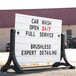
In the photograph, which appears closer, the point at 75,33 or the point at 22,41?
the point at 22,41

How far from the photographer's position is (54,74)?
29.2ft

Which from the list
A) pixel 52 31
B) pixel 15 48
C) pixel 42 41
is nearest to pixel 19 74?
pixel 15 48

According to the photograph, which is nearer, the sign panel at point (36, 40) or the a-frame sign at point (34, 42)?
the a-frame sign at point (34, 42)

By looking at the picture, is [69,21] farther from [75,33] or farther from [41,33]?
[41,33]

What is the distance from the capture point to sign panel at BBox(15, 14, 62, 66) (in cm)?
927

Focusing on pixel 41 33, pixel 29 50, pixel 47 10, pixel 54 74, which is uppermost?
pixel 47 10

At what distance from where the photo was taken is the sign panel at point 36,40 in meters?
9.27

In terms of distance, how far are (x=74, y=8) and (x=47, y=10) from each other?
3.93 m

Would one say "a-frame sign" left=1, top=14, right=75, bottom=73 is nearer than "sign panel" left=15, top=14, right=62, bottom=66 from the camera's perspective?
Yes

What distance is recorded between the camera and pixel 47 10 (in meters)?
35.2

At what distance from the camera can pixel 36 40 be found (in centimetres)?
988

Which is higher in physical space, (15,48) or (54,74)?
(15,48)

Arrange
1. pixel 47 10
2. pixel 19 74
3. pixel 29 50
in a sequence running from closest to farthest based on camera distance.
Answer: pixel 19 74 → pixel 29 50 → pixel 47 10

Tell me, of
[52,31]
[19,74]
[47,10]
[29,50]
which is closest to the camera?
[19,74]
